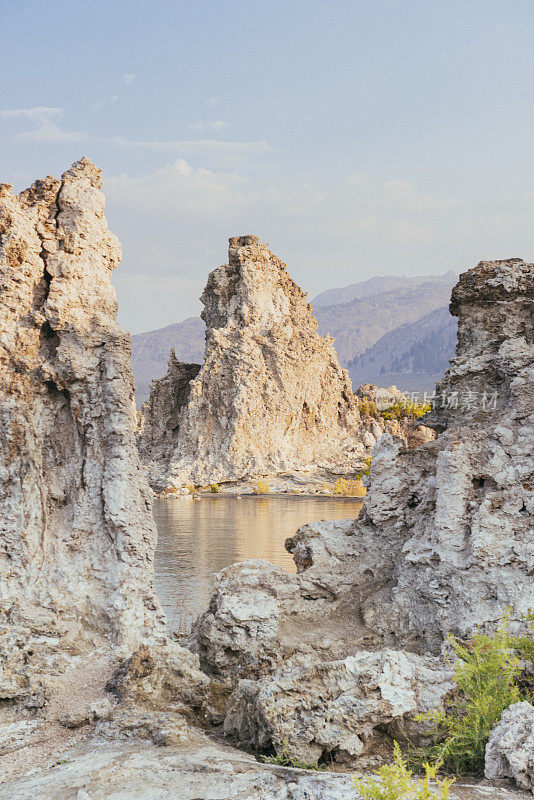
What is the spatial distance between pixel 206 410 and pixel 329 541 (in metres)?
37.2

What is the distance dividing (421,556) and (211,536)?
1302 cm

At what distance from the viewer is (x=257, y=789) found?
355 cm

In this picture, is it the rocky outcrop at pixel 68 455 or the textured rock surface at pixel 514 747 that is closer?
the textured rock surface at pixel 514 747

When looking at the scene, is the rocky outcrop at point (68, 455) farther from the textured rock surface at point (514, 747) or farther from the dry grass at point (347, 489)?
the dry grass at point (347, 489)

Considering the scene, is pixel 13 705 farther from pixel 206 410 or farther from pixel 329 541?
pixel 206 410

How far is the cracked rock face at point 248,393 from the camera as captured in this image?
4319cm

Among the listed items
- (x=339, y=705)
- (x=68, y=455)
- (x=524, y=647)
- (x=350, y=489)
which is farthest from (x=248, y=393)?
(x=339, y=705)

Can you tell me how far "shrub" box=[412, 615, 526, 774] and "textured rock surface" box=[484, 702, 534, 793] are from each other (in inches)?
8.8

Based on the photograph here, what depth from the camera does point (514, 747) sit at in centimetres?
375

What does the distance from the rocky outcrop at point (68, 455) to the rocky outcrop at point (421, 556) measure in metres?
1.00

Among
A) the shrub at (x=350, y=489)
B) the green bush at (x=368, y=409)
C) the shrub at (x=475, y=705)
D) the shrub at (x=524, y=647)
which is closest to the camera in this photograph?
the shrub at (x=475, y=705)

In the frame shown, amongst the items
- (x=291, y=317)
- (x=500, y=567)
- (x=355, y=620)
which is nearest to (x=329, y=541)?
(x=355, y=620)

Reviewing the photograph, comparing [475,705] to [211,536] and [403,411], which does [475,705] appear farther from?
[403,411]

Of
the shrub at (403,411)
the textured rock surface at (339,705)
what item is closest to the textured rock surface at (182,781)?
the textured rock surface at (339,705)
